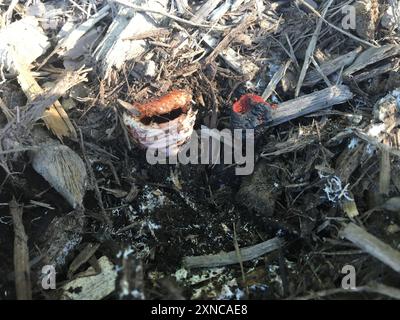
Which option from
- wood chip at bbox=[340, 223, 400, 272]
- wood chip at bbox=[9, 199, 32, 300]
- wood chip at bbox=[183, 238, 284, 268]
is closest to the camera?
wood chip at bbox=[340, 223, 400, 272]

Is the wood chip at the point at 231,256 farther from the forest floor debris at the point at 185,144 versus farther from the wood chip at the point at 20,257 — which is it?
the wood chip at the point at 20,257

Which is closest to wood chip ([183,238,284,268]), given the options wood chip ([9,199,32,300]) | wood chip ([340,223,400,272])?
wood chip ([340,223,400,272])

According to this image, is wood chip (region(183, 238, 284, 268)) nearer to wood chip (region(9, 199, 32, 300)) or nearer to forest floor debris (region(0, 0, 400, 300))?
forest floor debris (region(0, 0, 400, 300))

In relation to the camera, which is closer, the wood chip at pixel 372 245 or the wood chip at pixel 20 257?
the wood chip at pixel 372 245

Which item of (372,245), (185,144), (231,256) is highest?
(185,144)

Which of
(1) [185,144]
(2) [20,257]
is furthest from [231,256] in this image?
(2) [20,257]

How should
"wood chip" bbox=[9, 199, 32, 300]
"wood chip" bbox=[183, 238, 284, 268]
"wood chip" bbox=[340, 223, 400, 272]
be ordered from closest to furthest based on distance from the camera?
"wood chip" bbox=[340, 223, 400, 272] → "wood chip" bbox=[9, 199, 32, 300] → "wood chip" bbox=[183, 238, 284, 268]

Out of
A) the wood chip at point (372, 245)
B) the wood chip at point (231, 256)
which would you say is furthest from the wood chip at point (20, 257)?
the wood chip at point (372, 245)

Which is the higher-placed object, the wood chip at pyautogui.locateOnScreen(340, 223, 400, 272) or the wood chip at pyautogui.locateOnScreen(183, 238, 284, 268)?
the wood chip at pyautogui.locateOnScreen(340, 223, 400, 272)

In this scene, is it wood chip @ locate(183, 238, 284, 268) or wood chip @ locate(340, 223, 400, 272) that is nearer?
wood chip @ locate(340, 223, 400, 272)

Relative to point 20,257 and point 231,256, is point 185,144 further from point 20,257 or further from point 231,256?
point 20,257

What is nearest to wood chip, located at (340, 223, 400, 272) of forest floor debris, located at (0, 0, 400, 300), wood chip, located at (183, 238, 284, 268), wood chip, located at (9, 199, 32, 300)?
forest floor debris, located at (0, 0, 400, 300)

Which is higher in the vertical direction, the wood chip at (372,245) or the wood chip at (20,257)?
the wood chip at (372,245)
